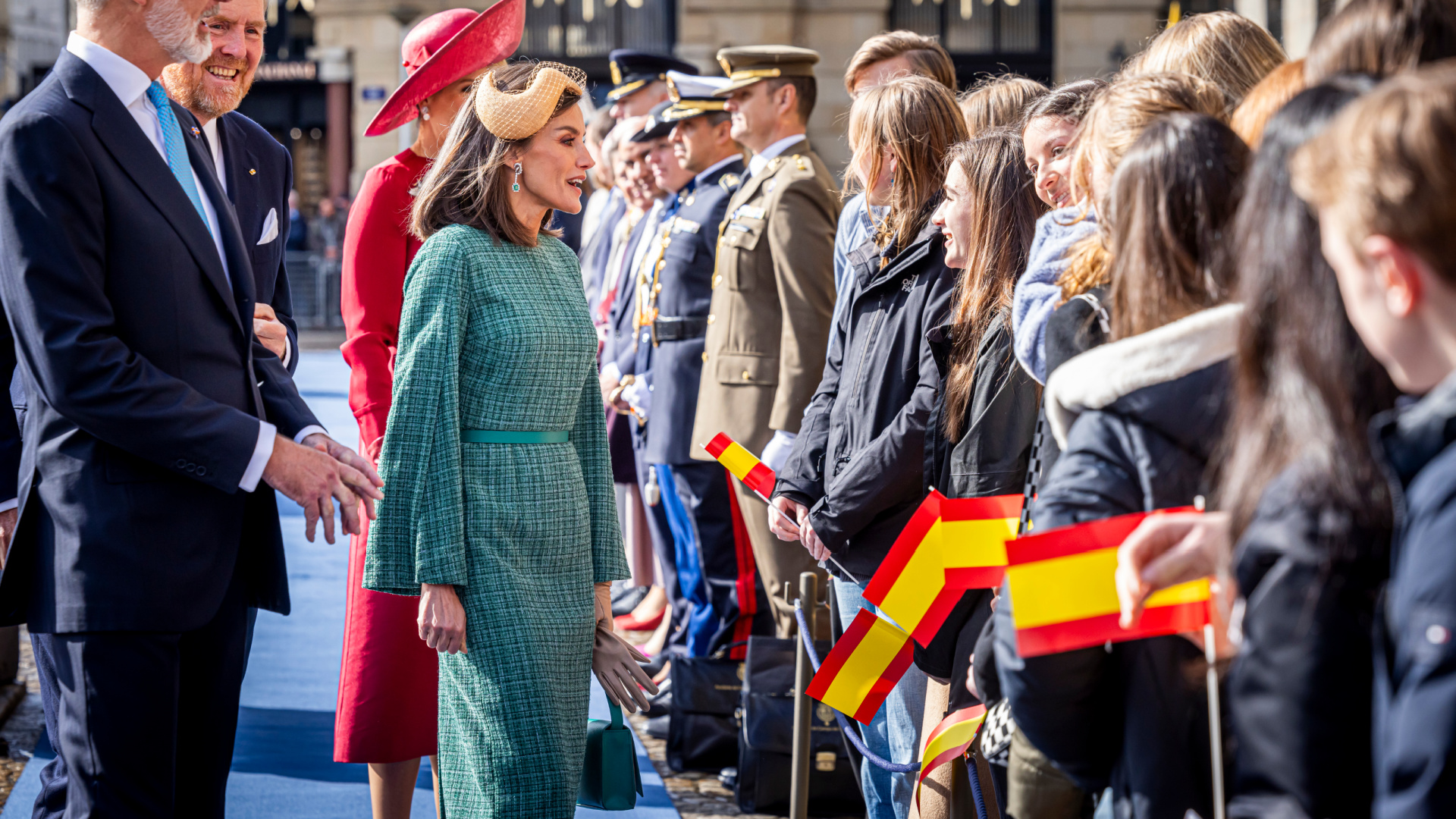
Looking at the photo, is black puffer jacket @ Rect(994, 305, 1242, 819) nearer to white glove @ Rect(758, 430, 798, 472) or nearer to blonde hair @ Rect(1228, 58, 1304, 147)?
blonde hair @ Rect(1228, 58, 1304, 147)

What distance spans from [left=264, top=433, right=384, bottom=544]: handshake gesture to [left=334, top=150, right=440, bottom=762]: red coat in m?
0.57

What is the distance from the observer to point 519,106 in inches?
110

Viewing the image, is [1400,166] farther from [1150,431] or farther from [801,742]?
[801,742]

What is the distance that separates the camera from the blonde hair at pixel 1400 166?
1.21m

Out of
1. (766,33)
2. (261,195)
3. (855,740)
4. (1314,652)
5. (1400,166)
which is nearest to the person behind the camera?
(1400,166)

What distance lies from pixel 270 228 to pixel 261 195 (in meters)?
0.08

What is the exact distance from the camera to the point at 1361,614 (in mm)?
1354

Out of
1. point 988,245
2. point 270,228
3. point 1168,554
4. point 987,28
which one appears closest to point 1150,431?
point 1168,554

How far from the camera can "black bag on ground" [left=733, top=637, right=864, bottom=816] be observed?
3748 mm

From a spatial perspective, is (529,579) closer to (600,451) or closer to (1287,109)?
(600,451)

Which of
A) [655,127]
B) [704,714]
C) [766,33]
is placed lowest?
[704,714]

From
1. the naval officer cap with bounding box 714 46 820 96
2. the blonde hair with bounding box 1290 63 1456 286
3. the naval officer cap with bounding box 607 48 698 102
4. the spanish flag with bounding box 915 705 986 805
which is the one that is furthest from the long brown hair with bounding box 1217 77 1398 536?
the naval officer cap with bounding box 607 48 698 102

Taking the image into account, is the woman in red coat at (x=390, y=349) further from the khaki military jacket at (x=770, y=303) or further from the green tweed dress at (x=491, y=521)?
the khaki military jacket at (x=770, y=303)

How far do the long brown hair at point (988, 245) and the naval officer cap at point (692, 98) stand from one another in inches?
96.8
